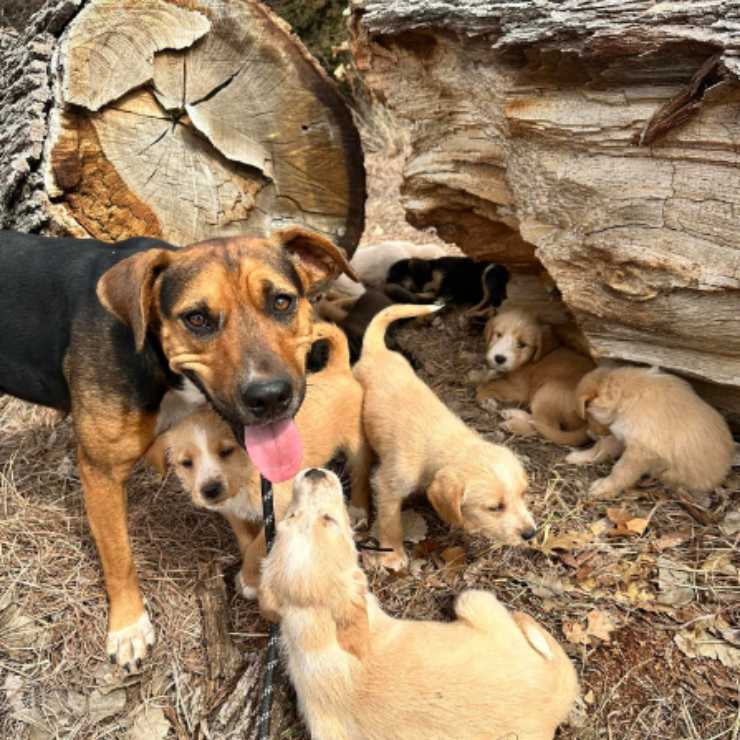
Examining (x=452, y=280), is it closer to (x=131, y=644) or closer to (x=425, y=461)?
(x=425, y=461)

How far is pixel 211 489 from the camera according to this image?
11.6 feet

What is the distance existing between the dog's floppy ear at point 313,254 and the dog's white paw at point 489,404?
87.3 inches

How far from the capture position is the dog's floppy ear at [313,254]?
136 inches

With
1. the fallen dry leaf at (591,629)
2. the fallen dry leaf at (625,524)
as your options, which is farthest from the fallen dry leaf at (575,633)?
the fallen dry leaf at (625,524)

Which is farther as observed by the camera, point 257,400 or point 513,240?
point 513,240

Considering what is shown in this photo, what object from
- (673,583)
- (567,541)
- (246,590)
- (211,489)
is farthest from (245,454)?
(673,583)

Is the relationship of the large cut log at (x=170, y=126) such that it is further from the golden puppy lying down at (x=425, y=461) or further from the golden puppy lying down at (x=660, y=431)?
the golden puppy lying down at (x=660, y=431)

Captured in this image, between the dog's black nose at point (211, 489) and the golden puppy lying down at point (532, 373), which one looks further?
the golden puppy lying down at point (532, 373)

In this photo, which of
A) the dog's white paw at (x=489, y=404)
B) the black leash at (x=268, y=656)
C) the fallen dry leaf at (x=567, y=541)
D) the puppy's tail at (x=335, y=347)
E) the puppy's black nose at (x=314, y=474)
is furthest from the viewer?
the dog's white paw at (x=489, y=404)

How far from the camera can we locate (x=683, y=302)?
381cm

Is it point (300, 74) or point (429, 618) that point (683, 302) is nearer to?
point (429, 618)

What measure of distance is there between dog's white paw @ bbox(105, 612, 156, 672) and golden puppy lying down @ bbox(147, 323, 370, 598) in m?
0.55

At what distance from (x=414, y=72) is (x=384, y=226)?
509cm

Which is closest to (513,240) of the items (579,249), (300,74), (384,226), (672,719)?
(579,249)
